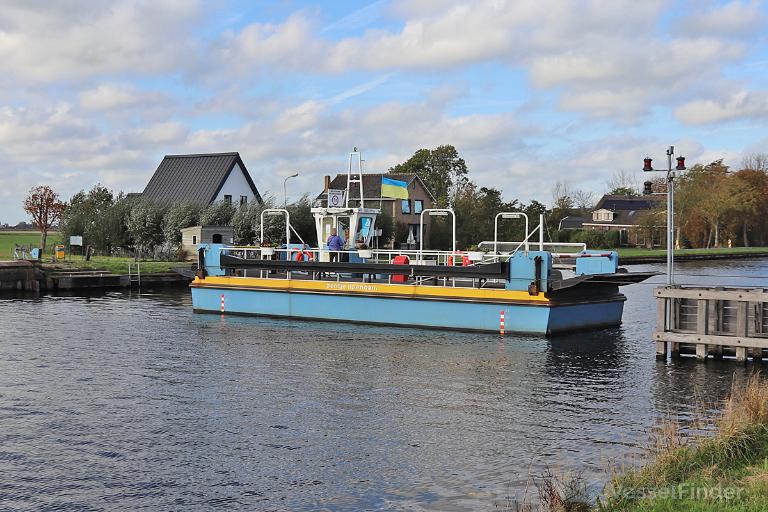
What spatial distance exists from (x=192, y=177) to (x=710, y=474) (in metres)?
63.9

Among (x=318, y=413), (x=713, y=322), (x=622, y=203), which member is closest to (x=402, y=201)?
(x=713, y=322)

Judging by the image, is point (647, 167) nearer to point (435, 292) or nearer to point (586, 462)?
point (435, 292)

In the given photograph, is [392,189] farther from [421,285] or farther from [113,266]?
[113,266]

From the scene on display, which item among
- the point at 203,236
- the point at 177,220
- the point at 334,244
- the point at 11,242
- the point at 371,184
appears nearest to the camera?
the point at 334,244

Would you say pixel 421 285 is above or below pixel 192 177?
below

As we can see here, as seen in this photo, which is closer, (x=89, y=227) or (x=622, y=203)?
(x=89, y=227)

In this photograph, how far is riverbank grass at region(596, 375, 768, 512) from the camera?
28.3 feet

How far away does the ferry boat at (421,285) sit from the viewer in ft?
81.7

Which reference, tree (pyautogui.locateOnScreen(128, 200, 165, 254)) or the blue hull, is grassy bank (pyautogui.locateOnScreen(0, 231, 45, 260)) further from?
the blue hull

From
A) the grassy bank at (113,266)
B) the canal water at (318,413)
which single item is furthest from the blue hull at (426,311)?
the grassy bank at (113,266)

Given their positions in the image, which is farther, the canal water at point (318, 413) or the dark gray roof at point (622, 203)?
the dark gray roof at point (622, 203)

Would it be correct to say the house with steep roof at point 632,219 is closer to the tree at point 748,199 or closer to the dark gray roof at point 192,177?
the tree at point 748,199

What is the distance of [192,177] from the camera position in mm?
69938

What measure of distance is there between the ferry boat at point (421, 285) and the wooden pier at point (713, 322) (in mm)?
3792
